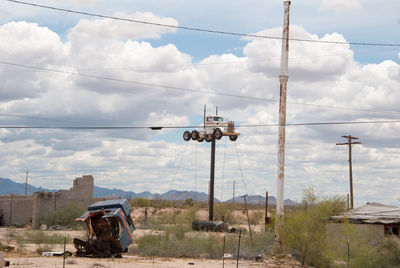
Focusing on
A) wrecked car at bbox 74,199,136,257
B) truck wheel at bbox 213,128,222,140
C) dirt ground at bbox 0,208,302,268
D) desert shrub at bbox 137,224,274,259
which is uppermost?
truck wheel at bbox 213,128,222,140

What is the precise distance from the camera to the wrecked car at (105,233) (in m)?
27.0

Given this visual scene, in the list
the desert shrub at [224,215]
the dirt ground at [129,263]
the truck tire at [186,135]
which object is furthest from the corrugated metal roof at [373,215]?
the desert shrub at [224,215]

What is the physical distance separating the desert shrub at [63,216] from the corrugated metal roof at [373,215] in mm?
24194

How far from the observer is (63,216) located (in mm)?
47438

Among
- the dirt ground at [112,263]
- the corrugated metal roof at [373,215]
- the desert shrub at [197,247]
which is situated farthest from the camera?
the desert shrub at [197,247]

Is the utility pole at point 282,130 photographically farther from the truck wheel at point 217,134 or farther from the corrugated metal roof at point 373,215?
the truck wheel at point 217,134

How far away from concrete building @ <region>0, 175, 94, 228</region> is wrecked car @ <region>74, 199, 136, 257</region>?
2084cm

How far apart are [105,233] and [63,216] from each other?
21.3 m

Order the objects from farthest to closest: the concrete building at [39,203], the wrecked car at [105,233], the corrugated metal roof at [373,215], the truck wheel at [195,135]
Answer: the truck wheel at [195,135], the concrete building at [39,203], the corrugated metal roof at [373,215], the wrecked car at [105,233]

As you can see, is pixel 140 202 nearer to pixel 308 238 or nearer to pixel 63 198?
pixel 63 198

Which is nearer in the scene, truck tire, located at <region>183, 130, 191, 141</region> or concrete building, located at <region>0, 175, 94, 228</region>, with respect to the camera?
concrete building, located at <region>0, 175, 94, 228</region>

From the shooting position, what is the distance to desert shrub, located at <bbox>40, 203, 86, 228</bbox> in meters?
47.2

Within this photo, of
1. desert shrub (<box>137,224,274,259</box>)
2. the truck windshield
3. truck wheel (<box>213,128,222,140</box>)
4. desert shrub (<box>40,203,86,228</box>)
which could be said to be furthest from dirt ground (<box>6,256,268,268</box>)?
the truck windshield

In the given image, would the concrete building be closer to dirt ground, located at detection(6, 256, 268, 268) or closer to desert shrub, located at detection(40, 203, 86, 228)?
desert shrub, located at detection(40, 203, 86, 228)
